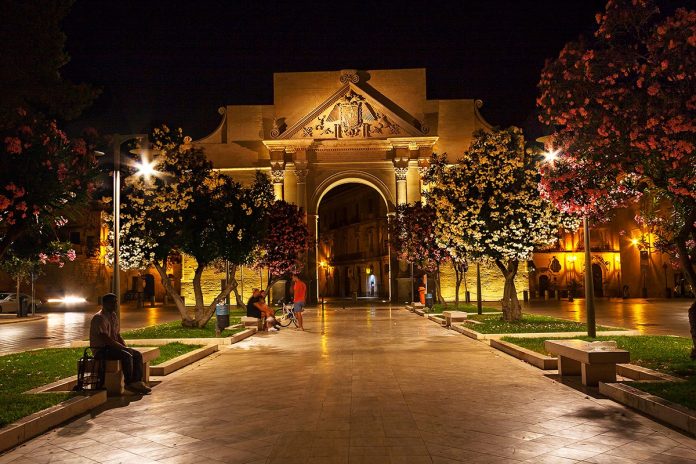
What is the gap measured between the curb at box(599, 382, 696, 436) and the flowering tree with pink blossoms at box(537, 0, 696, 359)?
3.28 m

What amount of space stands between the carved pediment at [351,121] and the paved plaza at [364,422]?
1546 inches

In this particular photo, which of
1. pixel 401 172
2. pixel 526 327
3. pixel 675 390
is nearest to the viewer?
pixel 675 390

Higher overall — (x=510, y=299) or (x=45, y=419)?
(x=510, y=299)

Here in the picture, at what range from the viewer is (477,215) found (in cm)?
2325

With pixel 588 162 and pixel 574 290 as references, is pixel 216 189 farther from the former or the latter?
pixel 574 290

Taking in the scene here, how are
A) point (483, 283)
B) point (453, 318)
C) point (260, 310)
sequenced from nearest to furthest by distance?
point (453, 318) → point (260, 310) → point (483, 283)

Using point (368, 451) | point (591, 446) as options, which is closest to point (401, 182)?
point (591, 446)

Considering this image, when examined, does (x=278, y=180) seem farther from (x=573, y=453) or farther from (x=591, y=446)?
(x=573, y=453)

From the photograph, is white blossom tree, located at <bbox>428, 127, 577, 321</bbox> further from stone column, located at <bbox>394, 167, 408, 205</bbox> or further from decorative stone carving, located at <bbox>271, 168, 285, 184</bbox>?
decorative stone carving, located at <bbox>271, 168, 285, 184</bbox>

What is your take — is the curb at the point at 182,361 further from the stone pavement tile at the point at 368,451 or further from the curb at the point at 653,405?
the curb at the point at 653,405

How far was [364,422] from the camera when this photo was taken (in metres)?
8.38

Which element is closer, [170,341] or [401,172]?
[170,341]

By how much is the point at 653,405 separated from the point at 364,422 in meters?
3.51

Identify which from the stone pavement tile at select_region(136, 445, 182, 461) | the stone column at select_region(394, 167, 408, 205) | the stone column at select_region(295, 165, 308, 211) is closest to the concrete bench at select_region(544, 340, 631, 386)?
the stone pavement tile at select_region(136, 445, 182, 461)
